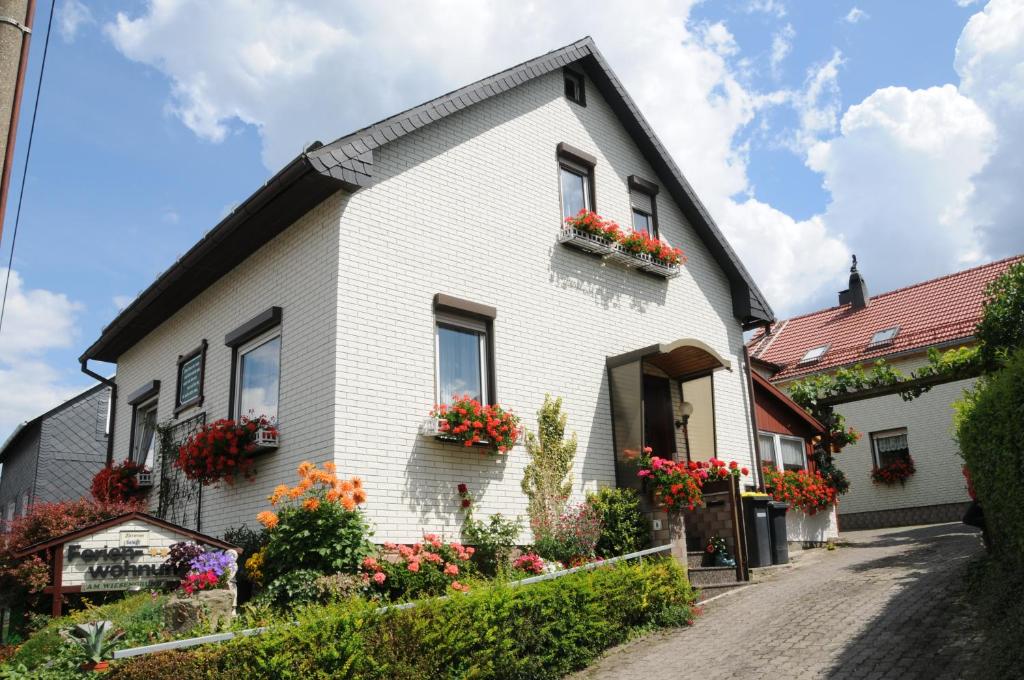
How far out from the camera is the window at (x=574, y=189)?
12.9m

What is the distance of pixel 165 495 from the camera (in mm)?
12883

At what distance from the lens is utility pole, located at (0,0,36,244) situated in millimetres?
5113

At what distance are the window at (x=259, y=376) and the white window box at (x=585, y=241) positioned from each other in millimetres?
4348

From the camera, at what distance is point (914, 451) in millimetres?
22891

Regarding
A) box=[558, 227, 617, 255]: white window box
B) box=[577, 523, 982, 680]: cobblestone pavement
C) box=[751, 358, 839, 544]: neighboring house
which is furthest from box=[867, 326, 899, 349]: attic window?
box=[558, 227, 617, 255]: white window box

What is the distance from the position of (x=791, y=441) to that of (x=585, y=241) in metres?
7.62

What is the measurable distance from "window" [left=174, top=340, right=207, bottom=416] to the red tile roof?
17641 millimetres

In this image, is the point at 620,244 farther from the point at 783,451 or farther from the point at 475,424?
the point at 783,451

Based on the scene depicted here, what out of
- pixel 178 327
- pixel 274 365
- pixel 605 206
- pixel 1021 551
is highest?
pixel 605 206

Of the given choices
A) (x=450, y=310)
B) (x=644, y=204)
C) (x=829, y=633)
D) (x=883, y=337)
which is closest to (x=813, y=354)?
(x=883, y=337)

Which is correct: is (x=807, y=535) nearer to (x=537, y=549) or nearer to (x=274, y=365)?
(x=537, y=549)

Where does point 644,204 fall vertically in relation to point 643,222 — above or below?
above

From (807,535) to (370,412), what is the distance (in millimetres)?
10328

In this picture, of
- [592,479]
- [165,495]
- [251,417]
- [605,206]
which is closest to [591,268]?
[605,206]
